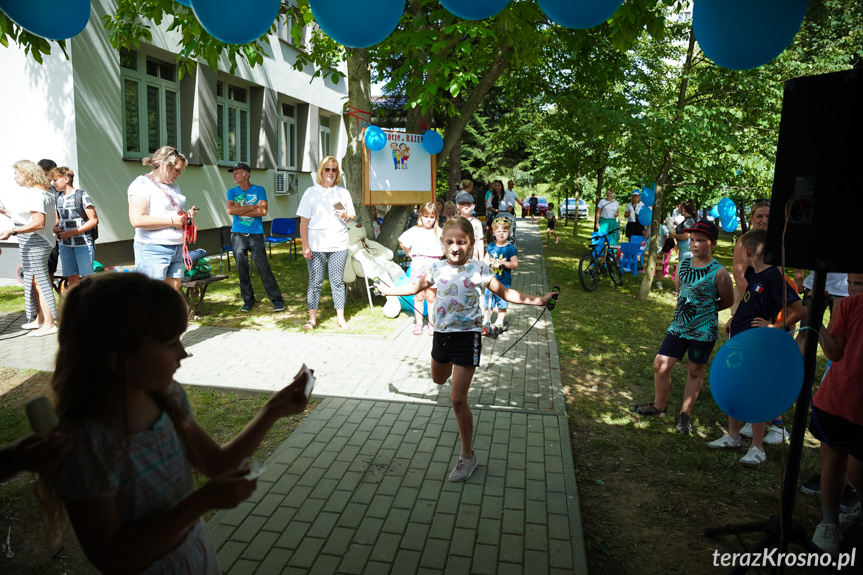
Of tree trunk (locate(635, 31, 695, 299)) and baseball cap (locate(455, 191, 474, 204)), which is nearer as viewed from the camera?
baseball cap (locate(455, 191, 474, 204))

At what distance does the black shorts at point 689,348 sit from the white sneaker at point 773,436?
2.45 ft

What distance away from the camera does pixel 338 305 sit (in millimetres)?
8367

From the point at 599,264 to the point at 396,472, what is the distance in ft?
30.4

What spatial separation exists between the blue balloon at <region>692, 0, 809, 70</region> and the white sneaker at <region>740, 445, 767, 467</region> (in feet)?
9.05

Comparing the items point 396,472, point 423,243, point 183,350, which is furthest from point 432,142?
point 183,350

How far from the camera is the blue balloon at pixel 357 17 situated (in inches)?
133

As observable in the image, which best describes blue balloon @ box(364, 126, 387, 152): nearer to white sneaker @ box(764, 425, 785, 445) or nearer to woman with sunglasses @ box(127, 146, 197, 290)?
woman with sunglasses @ box(127, 146, 197, 290)

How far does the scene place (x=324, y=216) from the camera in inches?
314

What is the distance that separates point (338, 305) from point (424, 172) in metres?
2.95

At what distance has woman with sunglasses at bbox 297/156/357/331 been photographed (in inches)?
314

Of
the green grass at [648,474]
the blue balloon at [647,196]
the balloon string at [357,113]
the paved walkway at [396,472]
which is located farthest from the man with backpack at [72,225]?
the blue balloon at [647,196]

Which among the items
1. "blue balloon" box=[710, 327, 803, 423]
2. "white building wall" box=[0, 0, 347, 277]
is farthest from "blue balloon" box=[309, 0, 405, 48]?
"white building wall" box=[0, 0, 347, 277]

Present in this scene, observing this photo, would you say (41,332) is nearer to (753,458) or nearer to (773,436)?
(753,458)

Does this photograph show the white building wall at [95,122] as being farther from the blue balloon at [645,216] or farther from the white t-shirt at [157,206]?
the blue balloon at [645,216]
